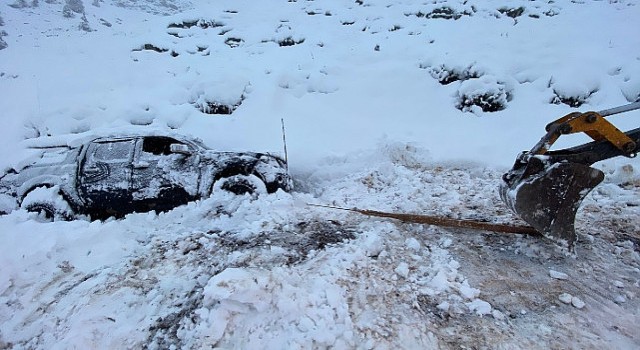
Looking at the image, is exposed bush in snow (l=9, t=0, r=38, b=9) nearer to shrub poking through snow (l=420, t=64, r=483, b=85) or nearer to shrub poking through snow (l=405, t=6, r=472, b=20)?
shrub poking through snow (l=405, t=6, r=472, b=20)

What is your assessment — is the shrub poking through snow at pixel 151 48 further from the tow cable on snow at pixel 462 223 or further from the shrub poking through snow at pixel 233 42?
the tow cable on snow at pixel 462 223

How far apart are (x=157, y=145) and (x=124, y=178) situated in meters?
0.72

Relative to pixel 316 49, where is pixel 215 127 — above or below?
below

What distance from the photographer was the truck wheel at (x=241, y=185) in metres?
5.36

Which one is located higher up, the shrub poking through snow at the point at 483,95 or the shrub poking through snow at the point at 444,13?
the shrub poking through snow at the point at 444,13

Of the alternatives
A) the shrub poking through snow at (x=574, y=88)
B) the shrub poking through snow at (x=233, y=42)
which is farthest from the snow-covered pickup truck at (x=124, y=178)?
the shrub poking through snow at (x=233, y=42)

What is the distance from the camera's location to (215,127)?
8.10 metres

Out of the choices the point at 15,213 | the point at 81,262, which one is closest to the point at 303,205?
the point at 81,262

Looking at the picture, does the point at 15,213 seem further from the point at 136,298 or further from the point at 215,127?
the point at 215,127

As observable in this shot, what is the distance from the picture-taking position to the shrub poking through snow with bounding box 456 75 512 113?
8.03 m

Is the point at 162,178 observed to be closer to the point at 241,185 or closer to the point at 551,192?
the point at 241,185

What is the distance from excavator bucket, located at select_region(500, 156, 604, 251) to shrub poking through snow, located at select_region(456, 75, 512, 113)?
4.97 metres

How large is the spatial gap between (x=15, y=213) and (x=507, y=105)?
9678 millimetres

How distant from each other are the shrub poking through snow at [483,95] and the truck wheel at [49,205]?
8.18 meters
